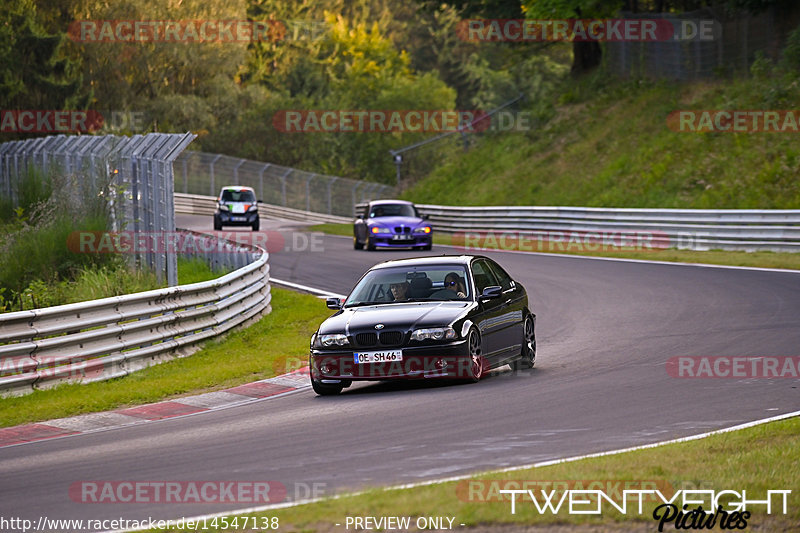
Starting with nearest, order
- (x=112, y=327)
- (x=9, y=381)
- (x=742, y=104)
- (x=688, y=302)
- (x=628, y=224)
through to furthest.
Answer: (x=9, y=381)
(x=112, y=327)
(x=688, y=302)
(x=628, y=224)
(x=742, y=104)

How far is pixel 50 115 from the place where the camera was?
64.2 metres

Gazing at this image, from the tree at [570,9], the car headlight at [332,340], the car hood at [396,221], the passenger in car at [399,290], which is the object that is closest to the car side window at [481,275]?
the passenger in car at [399,290]

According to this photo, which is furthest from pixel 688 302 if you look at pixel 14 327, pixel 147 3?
pixel 147 3

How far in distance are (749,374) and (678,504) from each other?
6.16 meters

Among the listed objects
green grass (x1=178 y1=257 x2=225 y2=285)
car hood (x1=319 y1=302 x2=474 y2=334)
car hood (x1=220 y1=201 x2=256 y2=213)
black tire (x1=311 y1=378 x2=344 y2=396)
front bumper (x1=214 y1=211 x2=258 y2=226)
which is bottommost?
front bumper (x1=214 y1=211 x2=258 y2=226)

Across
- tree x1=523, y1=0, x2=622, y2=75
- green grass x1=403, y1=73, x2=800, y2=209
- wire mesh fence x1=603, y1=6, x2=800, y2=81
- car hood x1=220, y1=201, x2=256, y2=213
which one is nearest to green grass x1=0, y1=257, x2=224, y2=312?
green grass x1=403, y1=73, x2=800, y2=209

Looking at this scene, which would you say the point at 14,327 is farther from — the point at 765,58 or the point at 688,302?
the point at 765,58

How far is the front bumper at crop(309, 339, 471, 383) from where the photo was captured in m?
12.3

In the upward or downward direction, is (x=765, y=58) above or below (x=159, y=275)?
above

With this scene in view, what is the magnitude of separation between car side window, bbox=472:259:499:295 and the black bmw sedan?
0.05 feet

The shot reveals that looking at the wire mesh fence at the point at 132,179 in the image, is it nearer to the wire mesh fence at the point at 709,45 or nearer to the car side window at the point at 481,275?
the car side window at the point at 481,275

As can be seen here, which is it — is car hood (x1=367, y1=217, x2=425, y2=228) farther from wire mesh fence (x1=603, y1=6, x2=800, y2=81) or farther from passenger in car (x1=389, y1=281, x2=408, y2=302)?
passenger in car (x1=389, y1=281, x2=408, y2=302)

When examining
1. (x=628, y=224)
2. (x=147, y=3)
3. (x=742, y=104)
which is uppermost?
(x=147, y=3)

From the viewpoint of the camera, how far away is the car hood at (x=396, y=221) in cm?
3381
